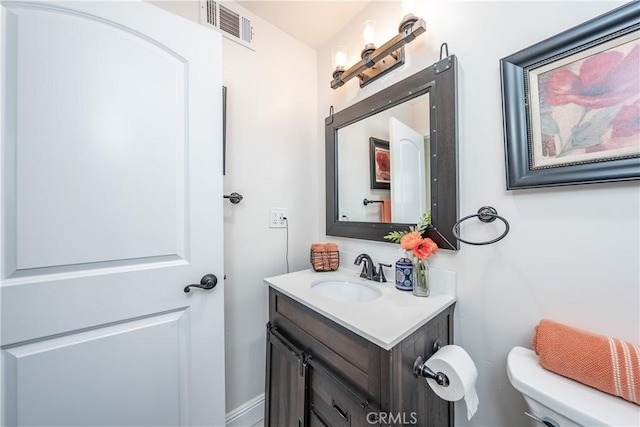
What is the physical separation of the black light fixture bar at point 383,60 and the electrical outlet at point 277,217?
806 mm

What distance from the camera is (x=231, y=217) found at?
4.10 ft

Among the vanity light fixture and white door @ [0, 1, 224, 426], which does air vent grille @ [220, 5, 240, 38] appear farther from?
the vanity light fixture

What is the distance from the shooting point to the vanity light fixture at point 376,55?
0.97m

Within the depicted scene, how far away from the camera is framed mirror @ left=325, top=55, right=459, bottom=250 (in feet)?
3.08

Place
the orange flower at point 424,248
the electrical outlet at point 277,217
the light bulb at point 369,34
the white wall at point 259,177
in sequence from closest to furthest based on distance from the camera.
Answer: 1. the orange flower at point 424,248
2. the light bulb at point 369,34
3. the white wall at point 259,177
4. the electrical outlet at point 277,217

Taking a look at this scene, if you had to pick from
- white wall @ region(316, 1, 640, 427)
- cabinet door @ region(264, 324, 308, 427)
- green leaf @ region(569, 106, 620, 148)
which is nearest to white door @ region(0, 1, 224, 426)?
cabinet door @ region(264, 324, 308, 427)

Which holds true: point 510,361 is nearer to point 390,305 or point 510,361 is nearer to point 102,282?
point 390,305

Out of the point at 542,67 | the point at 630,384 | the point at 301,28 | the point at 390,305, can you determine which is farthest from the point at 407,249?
the point at 301,28

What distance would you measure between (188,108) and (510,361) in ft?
4.56

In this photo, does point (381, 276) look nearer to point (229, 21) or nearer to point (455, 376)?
point (455, 376)

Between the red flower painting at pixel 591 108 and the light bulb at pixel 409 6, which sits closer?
the red flower painting at pixel 591 108

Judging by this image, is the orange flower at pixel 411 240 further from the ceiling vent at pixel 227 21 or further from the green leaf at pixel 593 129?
the ceiling vent at pixel 227 21

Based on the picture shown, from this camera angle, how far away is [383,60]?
1.19 metres

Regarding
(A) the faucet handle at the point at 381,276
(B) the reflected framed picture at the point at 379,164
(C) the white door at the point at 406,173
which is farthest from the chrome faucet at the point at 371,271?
(B) the reflected framed picture at the point at 379,164
